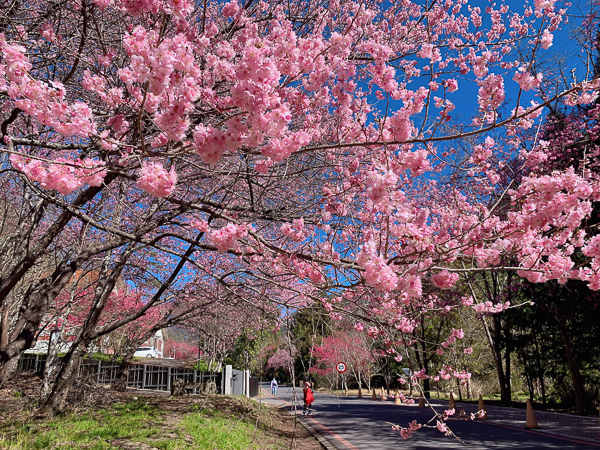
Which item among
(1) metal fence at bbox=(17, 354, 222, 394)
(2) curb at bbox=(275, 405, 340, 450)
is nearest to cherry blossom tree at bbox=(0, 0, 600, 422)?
(2) curb at bbox=(275, 405, 340, 450)

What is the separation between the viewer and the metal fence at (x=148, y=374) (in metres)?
15.8

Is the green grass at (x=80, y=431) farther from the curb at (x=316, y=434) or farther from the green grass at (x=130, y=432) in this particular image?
the curb at (x=316, y=434)

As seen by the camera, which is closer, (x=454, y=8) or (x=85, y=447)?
(x=85, y=447)

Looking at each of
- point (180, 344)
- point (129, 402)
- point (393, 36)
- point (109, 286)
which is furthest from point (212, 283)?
point (180, 344)

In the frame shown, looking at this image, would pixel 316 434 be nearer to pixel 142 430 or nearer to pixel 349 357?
pixel 142 430

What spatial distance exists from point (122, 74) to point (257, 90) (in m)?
1.36

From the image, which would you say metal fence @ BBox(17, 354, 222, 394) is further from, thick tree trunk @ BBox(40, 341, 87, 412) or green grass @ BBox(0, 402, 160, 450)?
green grass @ BBox(0, 402, 160, 450)

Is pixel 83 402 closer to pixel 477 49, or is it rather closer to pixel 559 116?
pixel 477 49

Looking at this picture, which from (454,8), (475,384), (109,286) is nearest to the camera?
(454,8)

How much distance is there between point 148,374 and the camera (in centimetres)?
1964

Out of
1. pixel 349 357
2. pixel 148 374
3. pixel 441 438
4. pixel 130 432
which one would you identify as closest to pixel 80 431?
pixel 130 432

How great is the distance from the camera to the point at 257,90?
7.46 ft

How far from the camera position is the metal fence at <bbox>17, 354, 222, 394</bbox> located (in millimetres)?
15773

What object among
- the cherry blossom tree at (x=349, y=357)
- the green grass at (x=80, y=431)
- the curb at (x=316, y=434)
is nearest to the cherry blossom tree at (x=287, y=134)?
the green grass at (x=80, y=431)
